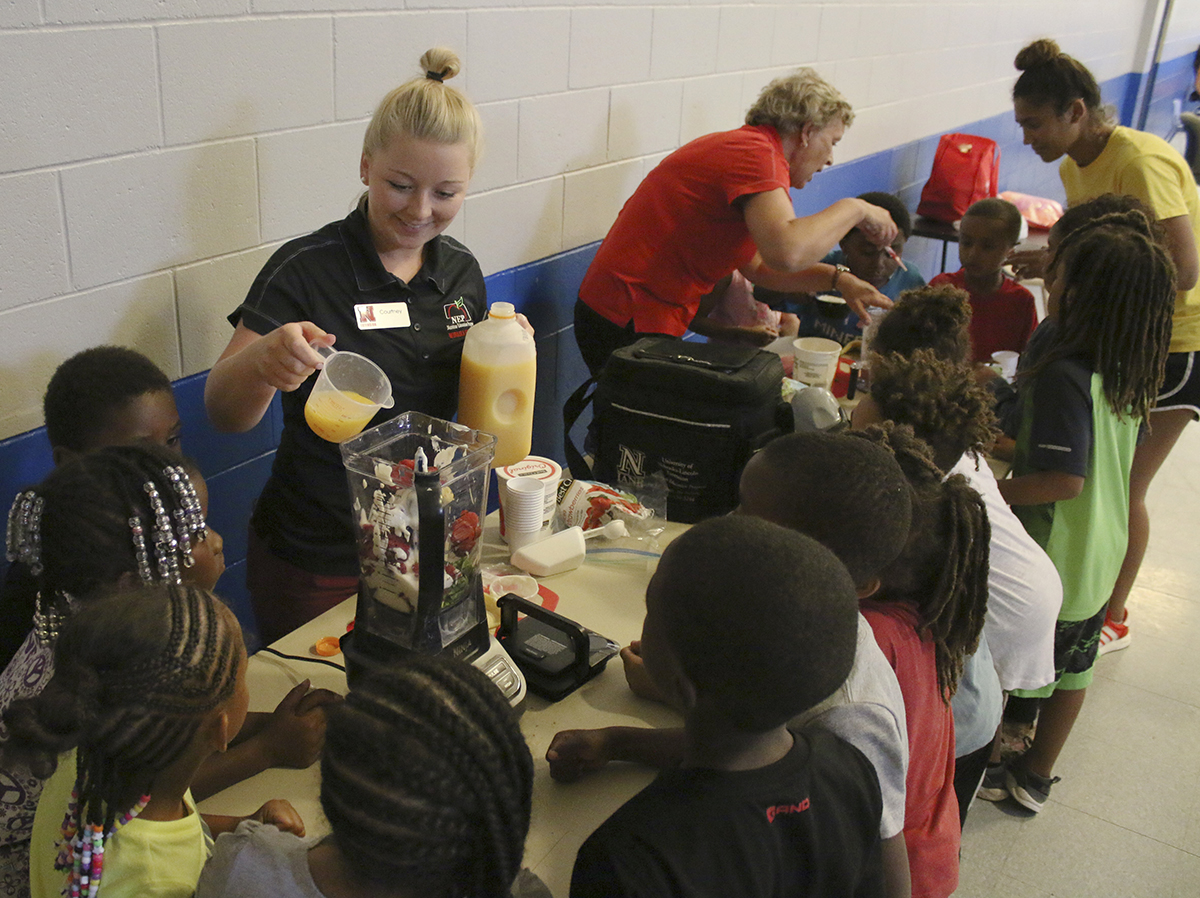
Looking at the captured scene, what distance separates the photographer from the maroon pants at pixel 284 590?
76.3 inches

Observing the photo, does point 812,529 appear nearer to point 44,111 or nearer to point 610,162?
point 44,111

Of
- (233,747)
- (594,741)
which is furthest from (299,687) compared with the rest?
(594,741)

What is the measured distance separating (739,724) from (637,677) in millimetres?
448

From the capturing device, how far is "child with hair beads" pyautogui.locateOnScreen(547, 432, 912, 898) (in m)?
1.24

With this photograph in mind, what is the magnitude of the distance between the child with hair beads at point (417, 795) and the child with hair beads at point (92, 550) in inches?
11.1

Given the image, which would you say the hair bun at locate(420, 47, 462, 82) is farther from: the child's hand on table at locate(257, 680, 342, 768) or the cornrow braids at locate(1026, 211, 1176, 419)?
the cornrow braids at locate(1026, 211, 1176, 419)

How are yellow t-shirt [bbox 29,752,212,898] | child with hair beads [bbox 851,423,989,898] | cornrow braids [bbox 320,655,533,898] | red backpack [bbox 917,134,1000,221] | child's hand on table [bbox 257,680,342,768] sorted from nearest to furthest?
cornrow braids [bbox 320,655,533,898] → yellow t-shirt [bbox 29,752,212,898] → child's hand on table [bbox 257,680,342,768] → child with hair beads [bbox 851,423,989,898] → red backpack [bbox 917,134,1000,221]

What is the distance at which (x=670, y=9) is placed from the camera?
124 inches

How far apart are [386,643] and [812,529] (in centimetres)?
62

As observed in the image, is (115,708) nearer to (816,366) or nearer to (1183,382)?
(816,366)

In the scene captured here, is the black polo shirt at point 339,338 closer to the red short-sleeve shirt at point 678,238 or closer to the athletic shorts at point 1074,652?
the red short-sleeve shirt at point 678,238

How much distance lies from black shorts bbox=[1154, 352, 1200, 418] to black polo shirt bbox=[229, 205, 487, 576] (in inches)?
88.4

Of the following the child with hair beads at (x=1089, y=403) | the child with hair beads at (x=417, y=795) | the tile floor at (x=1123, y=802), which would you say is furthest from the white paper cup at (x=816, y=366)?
the child with hair beads at (x=417, y=795)

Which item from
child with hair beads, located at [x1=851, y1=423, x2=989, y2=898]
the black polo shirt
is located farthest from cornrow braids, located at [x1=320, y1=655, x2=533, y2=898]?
the black polo shirt
